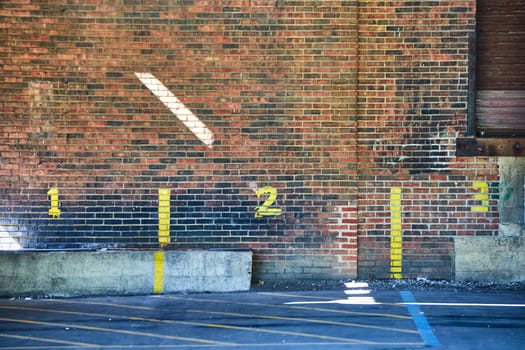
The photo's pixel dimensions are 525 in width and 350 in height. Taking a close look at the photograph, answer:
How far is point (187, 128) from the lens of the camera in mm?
8625

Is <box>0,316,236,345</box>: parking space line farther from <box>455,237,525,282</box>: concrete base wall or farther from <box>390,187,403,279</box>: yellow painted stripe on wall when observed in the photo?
<box>455,237,525,282</box>: concrete base wall

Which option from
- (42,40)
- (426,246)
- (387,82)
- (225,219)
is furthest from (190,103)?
(426,246)

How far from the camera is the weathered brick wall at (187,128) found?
858cm

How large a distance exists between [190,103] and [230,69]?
761 millimetres

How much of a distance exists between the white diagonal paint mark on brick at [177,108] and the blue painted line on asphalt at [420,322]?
11.4ft

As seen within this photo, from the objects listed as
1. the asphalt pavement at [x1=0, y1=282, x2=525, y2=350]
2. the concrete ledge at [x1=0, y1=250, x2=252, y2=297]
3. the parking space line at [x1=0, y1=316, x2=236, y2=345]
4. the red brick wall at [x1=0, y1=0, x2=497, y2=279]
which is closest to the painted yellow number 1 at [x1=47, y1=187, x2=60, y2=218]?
the red brick wall at [x1=0, y1=0, x2=497, y2=279]

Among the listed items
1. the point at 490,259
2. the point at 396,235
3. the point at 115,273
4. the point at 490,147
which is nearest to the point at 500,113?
the point at 490,147

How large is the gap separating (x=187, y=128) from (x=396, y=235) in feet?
11.2

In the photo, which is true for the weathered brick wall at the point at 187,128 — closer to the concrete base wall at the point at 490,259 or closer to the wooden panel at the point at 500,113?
the concrete base wall at the point at 490,259

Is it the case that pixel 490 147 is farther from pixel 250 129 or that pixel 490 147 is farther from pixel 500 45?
pixel 250 129

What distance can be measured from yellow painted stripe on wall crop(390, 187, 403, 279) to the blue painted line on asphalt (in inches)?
23.5

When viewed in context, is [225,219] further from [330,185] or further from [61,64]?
[61,64]

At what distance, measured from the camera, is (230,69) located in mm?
8617

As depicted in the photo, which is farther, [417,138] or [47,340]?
[417,138]
